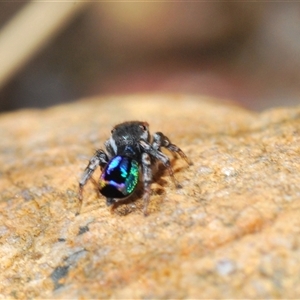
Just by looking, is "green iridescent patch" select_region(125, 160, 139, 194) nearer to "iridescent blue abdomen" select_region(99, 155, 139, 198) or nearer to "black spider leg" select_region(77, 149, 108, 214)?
"iridescent blue abdomen" select_region(99, 155, 139, 198)

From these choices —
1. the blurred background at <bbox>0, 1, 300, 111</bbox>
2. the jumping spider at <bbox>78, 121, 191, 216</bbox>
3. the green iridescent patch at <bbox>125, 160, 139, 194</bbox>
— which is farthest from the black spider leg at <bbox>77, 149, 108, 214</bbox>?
the blurred background at <bbox>0, 1, 300, 111</bbox>

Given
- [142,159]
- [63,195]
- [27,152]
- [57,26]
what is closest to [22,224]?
[63,195]

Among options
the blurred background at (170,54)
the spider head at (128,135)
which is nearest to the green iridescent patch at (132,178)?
the spider head at (128,135)

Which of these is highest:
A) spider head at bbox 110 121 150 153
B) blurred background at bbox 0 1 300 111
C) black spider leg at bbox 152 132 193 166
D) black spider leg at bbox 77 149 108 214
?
blurred background at bbox 0 1 300 111

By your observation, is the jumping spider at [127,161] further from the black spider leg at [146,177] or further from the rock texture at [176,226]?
the rock texture at [176,226]

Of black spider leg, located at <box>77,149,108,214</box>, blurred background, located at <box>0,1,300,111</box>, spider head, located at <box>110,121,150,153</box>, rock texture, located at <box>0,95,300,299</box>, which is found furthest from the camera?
blurred background, located at <box>0,1,300,111</box>

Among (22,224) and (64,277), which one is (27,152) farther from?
(64,277)

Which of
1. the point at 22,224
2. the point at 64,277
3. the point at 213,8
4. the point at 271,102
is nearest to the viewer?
the point at 64,277
